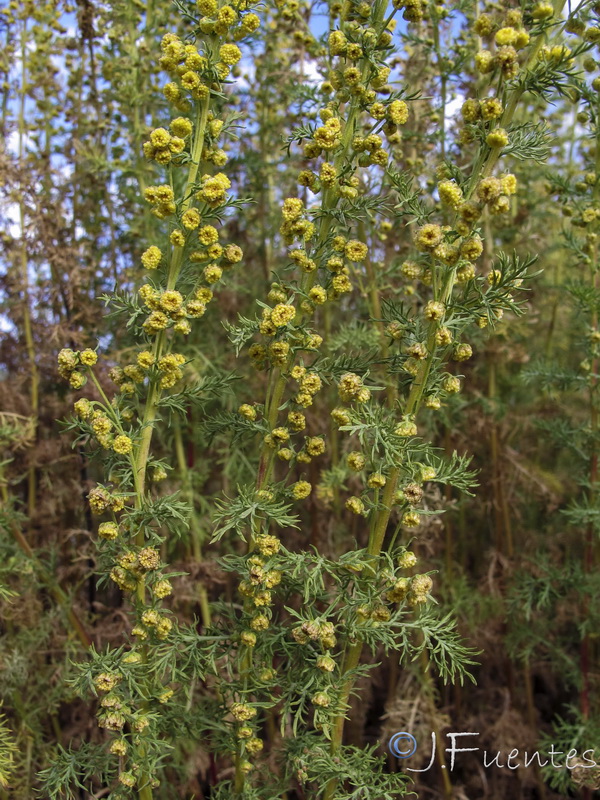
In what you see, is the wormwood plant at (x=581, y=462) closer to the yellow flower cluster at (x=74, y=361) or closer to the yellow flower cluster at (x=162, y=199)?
the yellow flower cluster at (x=162, y=199)

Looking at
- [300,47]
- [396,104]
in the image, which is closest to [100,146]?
[300,47]

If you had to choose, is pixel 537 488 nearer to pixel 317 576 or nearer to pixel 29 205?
pixel 317 576

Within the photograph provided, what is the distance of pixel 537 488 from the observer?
2.93m

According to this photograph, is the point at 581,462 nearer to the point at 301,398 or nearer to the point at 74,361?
the point at 301,398

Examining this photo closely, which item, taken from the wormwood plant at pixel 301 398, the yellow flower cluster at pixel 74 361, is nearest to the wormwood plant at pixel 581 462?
the wormwood plant at pixel 301 398

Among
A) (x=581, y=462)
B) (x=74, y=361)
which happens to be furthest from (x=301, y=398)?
(x=581, y=462)

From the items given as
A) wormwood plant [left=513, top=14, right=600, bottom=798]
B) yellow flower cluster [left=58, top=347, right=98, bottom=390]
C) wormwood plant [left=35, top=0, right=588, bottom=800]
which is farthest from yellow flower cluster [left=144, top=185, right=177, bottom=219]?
wormwood plant [left=513, top=14, right=600, bottom=798]

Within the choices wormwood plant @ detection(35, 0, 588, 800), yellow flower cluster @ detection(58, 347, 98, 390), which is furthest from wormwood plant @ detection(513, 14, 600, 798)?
yellow flower cluster @ detection(58, 347, 98, 390)

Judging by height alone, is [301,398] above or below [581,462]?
above

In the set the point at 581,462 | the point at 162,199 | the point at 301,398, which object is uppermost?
the point at 162,199

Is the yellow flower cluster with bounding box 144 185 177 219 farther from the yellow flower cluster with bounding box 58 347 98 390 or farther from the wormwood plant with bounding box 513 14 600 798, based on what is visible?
the wormwood plant with bounding box 513 14 600 798

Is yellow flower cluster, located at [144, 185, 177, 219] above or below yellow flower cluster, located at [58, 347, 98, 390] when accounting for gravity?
above

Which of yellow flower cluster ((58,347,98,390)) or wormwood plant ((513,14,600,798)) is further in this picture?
wormwood plant ((513,14,600,798))

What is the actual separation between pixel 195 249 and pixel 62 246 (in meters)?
1.26
